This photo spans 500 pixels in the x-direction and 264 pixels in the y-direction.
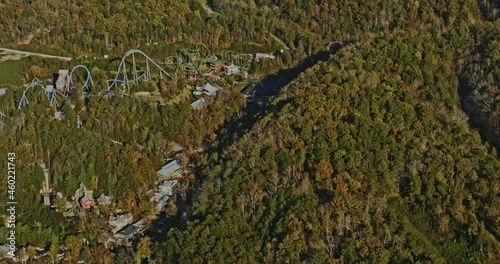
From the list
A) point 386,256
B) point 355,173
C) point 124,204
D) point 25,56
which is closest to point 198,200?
point 124,204

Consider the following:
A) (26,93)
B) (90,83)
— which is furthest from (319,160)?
(26,93)

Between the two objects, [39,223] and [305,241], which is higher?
[305,241]

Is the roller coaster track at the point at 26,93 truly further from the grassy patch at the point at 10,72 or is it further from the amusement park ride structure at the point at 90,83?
the grassy patch at the point at 10,72

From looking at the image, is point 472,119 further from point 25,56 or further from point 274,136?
point 25,56

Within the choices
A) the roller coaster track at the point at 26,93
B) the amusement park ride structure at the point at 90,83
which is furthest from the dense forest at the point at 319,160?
the amusement park ride structure at the point at 90,83

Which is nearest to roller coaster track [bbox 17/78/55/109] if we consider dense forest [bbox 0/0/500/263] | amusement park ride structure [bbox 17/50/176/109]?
amusement park ride structure [bbox 17/50/176/109]

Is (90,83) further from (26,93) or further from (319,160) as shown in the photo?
(319,160)
